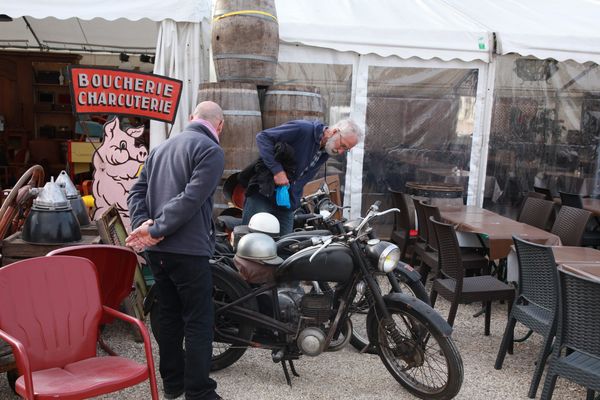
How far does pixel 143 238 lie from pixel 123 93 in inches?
85.1

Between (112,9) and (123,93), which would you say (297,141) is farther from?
(112,9)

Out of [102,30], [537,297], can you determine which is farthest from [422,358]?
[102,30]

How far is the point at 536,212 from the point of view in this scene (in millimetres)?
5328

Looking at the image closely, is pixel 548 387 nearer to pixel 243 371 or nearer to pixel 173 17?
pixel 243 371

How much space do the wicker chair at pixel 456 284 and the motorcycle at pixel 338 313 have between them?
803 millimetres

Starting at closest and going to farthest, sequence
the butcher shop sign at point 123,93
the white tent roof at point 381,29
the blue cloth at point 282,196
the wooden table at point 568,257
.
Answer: the wooden table at point 568,257 < the blue cloth at point 282,196 < the butcher shop sign at point 123,93 < the white tent roof at point 381,29

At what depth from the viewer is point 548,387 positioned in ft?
9.55

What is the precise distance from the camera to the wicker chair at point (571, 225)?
462cm

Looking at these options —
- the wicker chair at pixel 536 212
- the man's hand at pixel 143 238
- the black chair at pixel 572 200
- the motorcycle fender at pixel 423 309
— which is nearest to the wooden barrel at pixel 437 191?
the wicker chair at pixel 536 212

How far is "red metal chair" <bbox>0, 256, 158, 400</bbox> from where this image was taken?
230 centimetres

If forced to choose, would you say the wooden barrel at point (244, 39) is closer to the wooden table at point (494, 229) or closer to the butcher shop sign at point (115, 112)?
the butcher shop sign at point (115, 112)

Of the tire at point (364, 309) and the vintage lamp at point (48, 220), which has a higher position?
the vintage lamp at point (48, 220)

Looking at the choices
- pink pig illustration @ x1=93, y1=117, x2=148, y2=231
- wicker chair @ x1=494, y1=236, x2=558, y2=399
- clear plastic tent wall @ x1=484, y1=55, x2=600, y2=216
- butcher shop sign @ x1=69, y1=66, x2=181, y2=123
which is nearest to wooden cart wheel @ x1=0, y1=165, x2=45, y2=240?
pink pig illustration @ x1=93, y1=117, x2=148, y2=231

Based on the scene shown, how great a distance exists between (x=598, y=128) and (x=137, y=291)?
6293 mm
